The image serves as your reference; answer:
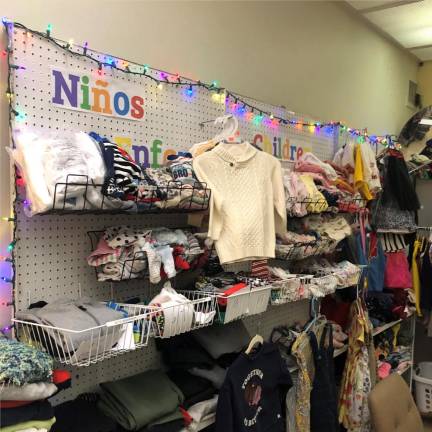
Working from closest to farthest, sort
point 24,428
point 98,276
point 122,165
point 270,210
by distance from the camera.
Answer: point 24,428, point 122,165, point 98,276, point 270,210

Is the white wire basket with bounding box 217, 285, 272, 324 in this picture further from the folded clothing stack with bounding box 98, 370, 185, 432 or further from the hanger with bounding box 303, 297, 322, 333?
the hanger with bounding box 303, 297, 322, 333

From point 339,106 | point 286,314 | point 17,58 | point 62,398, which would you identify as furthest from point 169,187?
point 339,106

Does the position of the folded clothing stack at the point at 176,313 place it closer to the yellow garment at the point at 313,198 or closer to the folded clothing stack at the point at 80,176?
the folded clothing stack at the point at 80,176

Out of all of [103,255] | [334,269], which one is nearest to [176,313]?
[103,255]

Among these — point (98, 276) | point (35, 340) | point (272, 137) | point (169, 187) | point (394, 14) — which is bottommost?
point (35, 340)

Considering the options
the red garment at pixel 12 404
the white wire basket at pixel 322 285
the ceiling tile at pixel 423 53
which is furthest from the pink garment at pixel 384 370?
the ceiling tile at pixel 423 53

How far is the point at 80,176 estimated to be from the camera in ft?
4.49

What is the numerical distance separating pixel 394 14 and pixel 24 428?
3.64m

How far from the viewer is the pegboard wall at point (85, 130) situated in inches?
60.5

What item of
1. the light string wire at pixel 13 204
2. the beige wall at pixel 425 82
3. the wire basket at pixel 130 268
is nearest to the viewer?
the light string wire at pixel 13 204

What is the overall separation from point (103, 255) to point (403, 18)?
10.5ft

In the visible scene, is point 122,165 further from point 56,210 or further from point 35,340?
point 35,340

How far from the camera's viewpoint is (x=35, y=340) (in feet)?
4.71

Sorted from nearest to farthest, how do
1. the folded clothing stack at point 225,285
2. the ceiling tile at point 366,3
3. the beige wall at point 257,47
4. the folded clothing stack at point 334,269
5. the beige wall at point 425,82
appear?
the beige wall at point 257,47 < the folded clothing stack at point 225,285 < the folded clothing stack at point 334,269 < the ceiling tile at point 366,3 < the beige wall at point 425,82
